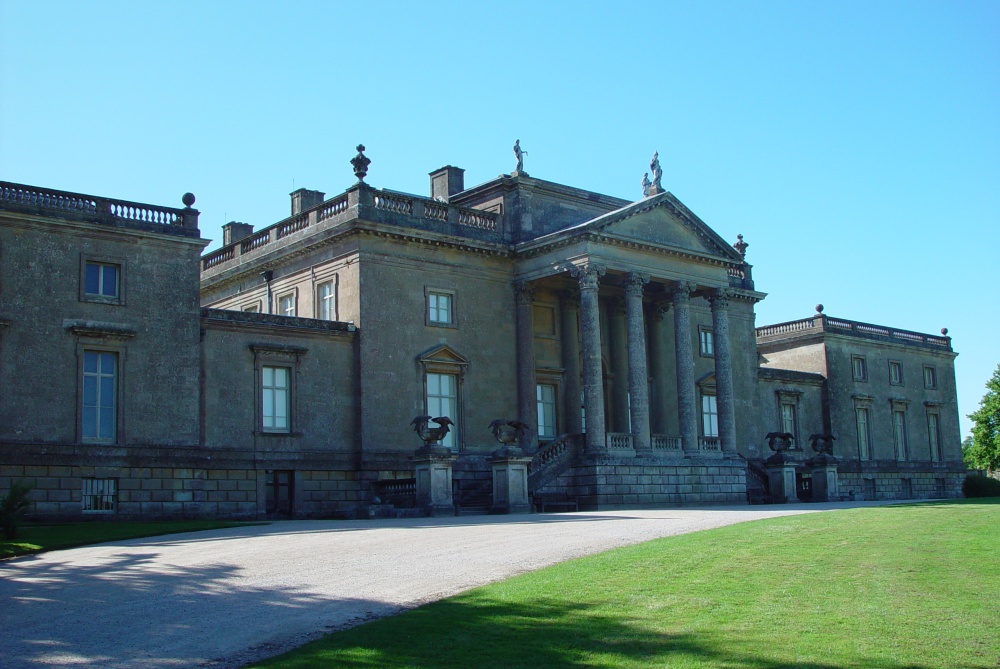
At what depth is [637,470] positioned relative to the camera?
4122 centimetres

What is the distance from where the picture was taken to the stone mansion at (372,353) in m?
32.8

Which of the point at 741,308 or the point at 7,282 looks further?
the point at 741,308

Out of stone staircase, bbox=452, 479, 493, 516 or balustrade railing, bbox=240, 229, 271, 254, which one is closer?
stone staircase, bbox=452, 479, 493, 516

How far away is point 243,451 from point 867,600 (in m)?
24.9

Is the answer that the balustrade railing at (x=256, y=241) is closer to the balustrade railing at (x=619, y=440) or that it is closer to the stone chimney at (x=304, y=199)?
the stone chimney at (x=304, y=199)

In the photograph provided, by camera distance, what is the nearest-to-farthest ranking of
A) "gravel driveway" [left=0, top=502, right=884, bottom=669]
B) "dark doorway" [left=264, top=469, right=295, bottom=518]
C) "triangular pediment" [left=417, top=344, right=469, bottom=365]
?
"gravel driveway" [left=0, top=502, right=884, bottom=669], "dark doorway" [left=264, top=469, right=295, bottom=518], "triangular pediment" [left=417, top=344, right=469, bottom=365]

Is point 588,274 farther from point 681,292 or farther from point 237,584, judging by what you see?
point 237,584

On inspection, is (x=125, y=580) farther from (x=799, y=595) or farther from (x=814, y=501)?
(x=814, y=501)

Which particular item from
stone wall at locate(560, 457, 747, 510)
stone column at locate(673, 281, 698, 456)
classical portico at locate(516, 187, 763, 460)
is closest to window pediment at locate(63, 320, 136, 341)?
stone wall at locate(560, 457, 747, 510)

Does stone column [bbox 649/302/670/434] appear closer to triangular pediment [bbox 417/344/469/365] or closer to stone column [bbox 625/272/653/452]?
stone column [bbox 625/272/653/452]

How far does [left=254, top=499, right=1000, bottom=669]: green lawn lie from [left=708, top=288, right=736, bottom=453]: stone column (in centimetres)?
2550

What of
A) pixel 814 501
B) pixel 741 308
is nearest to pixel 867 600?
pixel 814 501

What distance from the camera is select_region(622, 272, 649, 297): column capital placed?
42.8 meters

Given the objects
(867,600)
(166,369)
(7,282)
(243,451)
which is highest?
(7,282)
